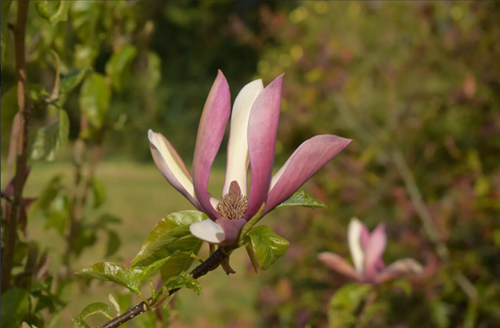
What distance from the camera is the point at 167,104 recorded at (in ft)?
44.4

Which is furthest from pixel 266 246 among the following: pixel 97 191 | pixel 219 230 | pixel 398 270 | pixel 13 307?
pixel 97 191

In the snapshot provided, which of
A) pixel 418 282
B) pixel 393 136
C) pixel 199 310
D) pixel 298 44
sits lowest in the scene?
pixel 199 310

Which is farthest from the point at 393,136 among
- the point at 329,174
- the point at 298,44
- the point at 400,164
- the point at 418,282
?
the point at 298,44

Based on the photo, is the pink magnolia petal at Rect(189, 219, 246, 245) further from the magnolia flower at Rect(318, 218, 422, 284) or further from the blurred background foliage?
the magnolia flower at Rect(318, 218, 422, 284)

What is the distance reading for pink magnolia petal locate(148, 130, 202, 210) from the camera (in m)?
0.45

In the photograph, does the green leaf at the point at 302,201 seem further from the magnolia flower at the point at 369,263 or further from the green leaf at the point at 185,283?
the magnolia flower at the point at 369,263

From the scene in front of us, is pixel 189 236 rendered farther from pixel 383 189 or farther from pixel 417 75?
pixel 417 75

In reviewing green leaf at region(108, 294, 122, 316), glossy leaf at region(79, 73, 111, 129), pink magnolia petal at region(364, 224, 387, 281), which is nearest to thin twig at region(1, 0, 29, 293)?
green leaf at region(108, 294, 122, 316)

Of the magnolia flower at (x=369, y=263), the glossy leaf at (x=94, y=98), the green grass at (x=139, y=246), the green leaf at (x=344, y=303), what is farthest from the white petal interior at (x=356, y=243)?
the glossy leaf at (x=94, y=98)

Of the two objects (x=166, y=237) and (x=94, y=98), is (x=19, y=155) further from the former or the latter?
(x=94, y=98)

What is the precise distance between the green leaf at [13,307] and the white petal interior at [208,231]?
12.3 inches

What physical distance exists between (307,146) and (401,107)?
2.05m

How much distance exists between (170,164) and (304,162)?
134 millimetres

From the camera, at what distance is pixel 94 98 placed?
1.11 meters
